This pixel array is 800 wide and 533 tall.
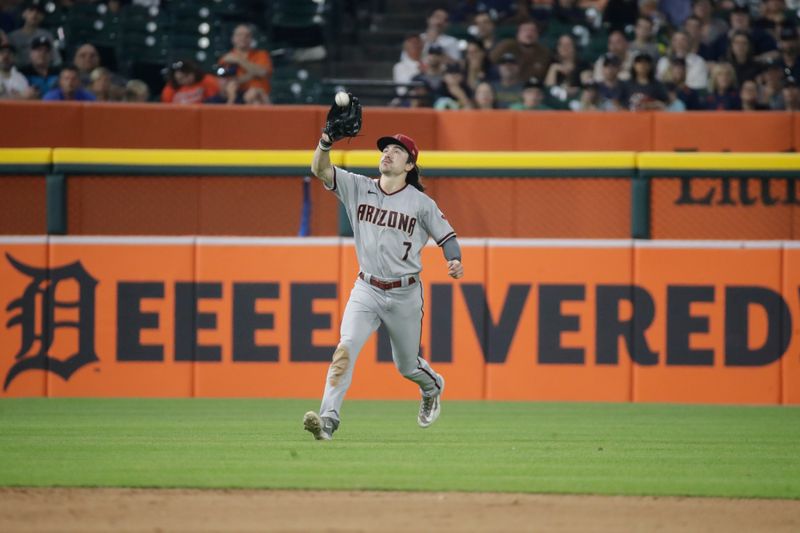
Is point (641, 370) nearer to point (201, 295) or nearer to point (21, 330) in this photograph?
point (201, 295)

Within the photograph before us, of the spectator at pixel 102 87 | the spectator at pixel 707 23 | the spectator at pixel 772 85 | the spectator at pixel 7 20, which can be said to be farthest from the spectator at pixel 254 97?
the spectator at pixel 772 85

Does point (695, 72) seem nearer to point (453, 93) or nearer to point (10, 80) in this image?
point (453, 93)

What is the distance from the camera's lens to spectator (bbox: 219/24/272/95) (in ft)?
47.3

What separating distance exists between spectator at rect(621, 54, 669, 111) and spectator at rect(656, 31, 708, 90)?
22.6 inches

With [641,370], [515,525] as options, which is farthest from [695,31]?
[515,525]

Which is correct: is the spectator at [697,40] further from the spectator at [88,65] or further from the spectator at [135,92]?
the spectator at [88,65]

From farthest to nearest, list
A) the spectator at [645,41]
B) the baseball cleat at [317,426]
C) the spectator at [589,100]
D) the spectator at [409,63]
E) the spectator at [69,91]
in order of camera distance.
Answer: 1. the spectator at [409,63]
2. the spectator at [645,41]
3. the spectator at [589,100]
4. the spectator at [69,91]
5. the baseball cleat at [317,426]

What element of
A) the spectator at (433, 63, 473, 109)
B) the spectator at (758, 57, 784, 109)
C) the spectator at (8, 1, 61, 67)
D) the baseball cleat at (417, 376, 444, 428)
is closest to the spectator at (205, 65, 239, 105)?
the spectator at (8, 1, 61, 67)

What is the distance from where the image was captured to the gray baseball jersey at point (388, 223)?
837cm

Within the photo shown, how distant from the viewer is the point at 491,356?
1170 cm

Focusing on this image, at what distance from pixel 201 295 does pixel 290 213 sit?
113cm

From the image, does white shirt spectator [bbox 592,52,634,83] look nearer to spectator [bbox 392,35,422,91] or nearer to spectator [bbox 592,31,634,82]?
spectator [bbox 592,31,634,82]

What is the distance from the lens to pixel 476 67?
569 inches

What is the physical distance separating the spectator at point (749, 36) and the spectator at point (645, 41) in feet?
2.17
